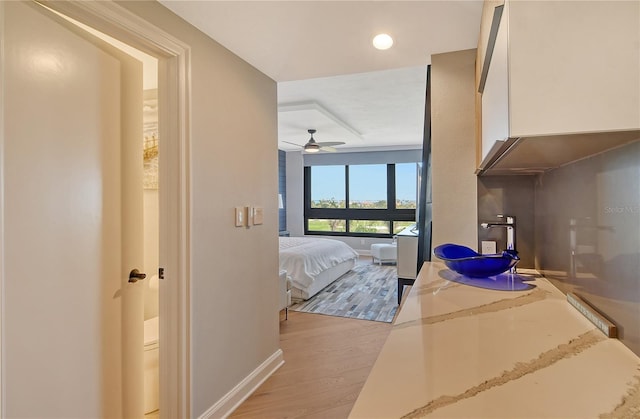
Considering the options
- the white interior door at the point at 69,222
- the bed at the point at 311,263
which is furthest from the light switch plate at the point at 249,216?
the bed at the point at 311,263

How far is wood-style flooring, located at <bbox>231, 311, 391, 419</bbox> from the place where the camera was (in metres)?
2.08

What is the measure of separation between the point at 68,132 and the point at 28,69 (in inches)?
9.5

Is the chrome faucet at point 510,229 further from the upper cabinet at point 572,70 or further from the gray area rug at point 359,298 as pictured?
the gray area rug at point 359,298

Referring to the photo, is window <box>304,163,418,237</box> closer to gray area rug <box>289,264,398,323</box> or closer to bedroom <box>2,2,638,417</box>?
gray area rug <box>289,264,398,323</box>

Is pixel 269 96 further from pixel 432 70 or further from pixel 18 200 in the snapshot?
pixel 18 200

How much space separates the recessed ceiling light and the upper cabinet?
1.11 metres

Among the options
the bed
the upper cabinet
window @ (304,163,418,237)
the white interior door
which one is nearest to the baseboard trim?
the white interior door

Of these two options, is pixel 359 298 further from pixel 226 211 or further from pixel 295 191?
pixel 295 191

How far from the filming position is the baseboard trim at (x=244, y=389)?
6.25 ft

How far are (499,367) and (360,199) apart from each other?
7234 millimetres

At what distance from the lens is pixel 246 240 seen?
219 centimetres

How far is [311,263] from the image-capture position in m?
4.42

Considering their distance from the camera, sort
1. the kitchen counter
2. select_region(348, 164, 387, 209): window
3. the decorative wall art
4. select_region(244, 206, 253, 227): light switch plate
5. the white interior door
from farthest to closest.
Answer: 1. select_region(348, 164, 387, 209): window
2. the decorative wall art
3. select_region(244, 206, 253, 227): light switch plate
4. the white interior door
5. the kitchen counter

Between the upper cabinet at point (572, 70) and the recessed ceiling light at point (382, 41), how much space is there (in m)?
1.11
